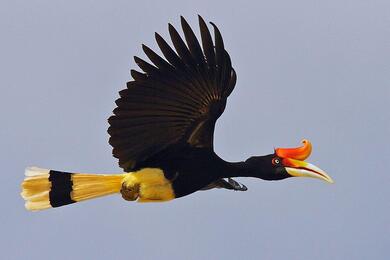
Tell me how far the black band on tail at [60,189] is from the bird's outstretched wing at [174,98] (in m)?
0.96

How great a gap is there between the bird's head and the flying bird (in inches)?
0.5

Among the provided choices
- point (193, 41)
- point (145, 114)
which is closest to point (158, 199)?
point (145, 114)

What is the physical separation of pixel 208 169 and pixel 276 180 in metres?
0.92

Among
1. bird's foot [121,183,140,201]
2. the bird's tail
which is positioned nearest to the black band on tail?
the bird's tail

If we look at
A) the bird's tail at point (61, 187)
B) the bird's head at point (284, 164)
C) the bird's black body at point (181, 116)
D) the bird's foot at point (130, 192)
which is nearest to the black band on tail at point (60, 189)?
the bird's tail at point (61, 187)

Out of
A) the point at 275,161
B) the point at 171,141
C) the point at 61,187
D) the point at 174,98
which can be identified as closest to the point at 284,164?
the point at 275,161

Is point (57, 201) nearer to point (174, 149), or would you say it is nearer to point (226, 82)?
point (174, 149)

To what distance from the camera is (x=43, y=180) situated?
15.1 m

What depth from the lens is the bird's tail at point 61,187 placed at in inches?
574

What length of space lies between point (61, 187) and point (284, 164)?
271 cm

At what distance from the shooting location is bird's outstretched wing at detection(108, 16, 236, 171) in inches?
532

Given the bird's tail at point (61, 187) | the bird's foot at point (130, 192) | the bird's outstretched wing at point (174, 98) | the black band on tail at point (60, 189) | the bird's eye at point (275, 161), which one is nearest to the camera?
the bird's outstretched wing at point (174, 98)

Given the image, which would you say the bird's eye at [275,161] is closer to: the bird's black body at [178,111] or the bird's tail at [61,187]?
the bird's black body at [178,111]

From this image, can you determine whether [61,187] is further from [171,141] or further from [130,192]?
[171,141]
